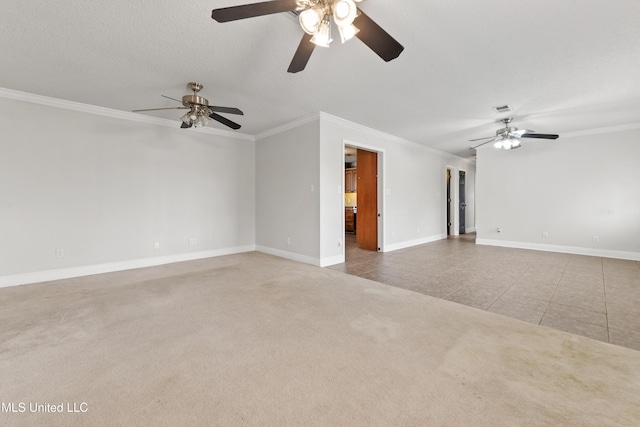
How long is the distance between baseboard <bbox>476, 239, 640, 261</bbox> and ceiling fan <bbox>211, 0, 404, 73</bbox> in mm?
6697

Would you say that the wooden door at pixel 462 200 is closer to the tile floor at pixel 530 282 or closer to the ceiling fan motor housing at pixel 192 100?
the tile floor at pixel 530 282

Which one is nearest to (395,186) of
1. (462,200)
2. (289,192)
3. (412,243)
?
(412,243)

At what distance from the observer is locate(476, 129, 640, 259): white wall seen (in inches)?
211

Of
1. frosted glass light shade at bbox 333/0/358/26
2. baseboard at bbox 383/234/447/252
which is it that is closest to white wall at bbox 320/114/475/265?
baseboard at bbox 383/234/447/252

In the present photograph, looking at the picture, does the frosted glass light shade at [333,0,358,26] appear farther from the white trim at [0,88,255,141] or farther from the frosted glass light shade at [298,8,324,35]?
the white trim at [0,88,255,141]

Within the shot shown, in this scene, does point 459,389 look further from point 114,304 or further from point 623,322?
point 114,304

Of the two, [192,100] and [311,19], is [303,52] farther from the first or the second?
[192,100]

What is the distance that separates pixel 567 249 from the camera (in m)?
5.98

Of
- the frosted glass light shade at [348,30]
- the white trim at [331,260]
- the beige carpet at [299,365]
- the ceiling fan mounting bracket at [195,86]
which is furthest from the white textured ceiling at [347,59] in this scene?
the beige carpet at [299,365]

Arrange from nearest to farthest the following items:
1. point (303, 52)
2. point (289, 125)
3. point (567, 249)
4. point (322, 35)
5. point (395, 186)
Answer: point (322, 35)
point (303, 52)
point (289, 125)
point (567, 249)
point (395, 186)

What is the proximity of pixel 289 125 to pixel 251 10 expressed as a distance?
3.62m

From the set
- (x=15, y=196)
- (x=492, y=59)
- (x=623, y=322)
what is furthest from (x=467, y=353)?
(x=15, y=196)

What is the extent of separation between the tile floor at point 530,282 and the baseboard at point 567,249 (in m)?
0.31

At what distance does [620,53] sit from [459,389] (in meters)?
3.74
